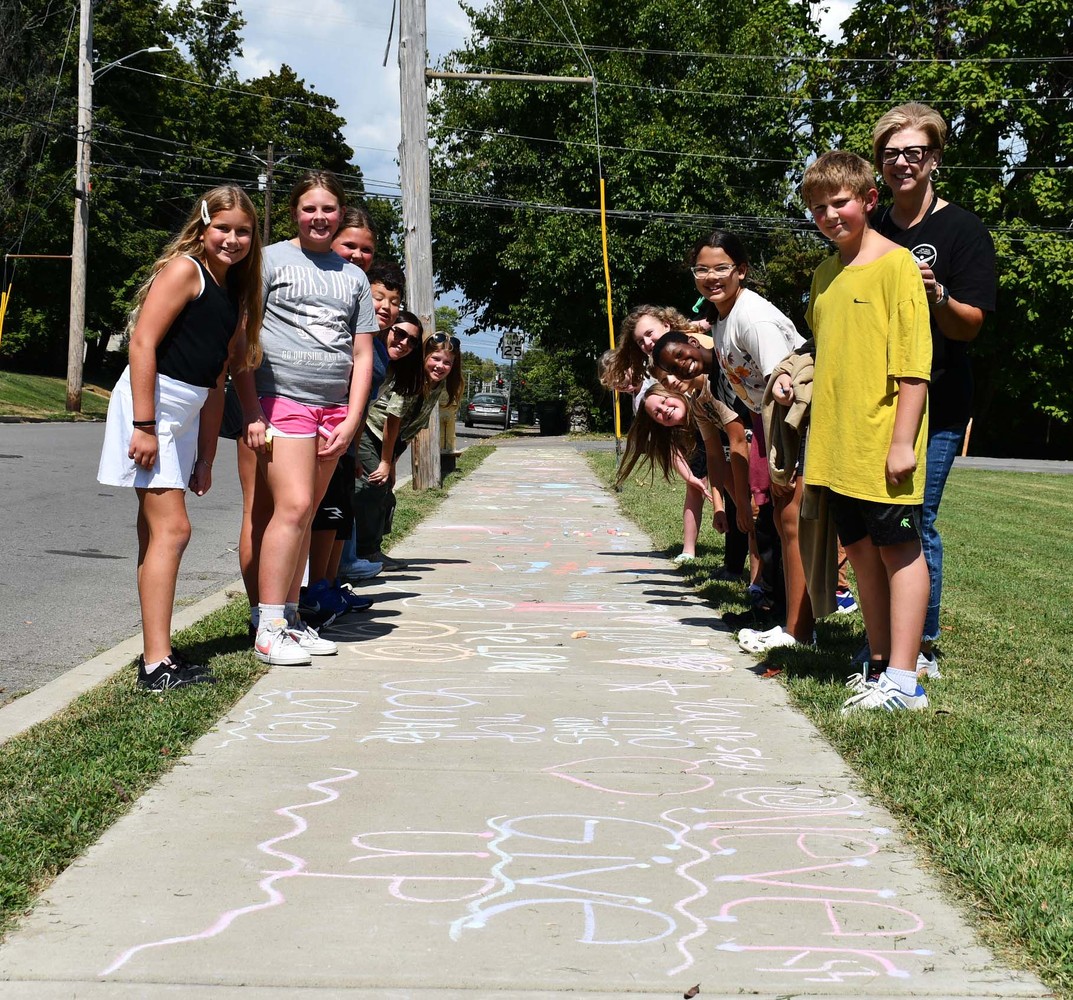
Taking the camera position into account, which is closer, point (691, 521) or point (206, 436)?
point (206, 436)

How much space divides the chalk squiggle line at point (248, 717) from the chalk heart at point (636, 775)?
1042mm

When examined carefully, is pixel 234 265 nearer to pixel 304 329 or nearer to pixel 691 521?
pixel 304 329

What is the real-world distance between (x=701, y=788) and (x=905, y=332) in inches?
71.8

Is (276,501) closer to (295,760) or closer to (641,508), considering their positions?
(295,760)

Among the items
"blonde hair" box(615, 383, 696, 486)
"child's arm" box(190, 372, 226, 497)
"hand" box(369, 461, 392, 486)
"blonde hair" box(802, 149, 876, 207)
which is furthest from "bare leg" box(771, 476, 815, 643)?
"hand" box(369, 461, 392, 486)

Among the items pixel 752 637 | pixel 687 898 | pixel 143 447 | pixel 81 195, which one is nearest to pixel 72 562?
pixel 143 447

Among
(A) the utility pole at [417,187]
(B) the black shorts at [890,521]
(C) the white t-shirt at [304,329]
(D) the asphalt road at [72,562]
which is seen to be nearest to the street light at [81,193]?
(D) the asphalt road at [72,562]

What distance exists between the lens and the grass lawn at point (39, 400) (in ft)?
92.1

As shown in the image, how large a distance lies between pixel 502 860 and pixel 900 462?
2214 mm

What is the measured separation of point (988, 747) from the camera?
4117 mm

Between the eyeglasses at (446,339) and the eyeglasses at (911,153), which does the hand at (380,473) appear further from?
the eyeglasses at (911,153)

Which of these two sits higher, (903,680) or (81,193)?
(81,193)

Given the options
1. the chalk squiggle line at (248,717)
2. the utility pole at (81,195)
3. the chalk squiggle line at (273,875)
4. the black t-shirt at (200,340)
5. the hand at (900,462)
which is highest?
the utility pole at (81,195)

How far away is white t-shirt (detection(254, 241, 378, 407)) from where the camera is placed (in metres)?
5.52
